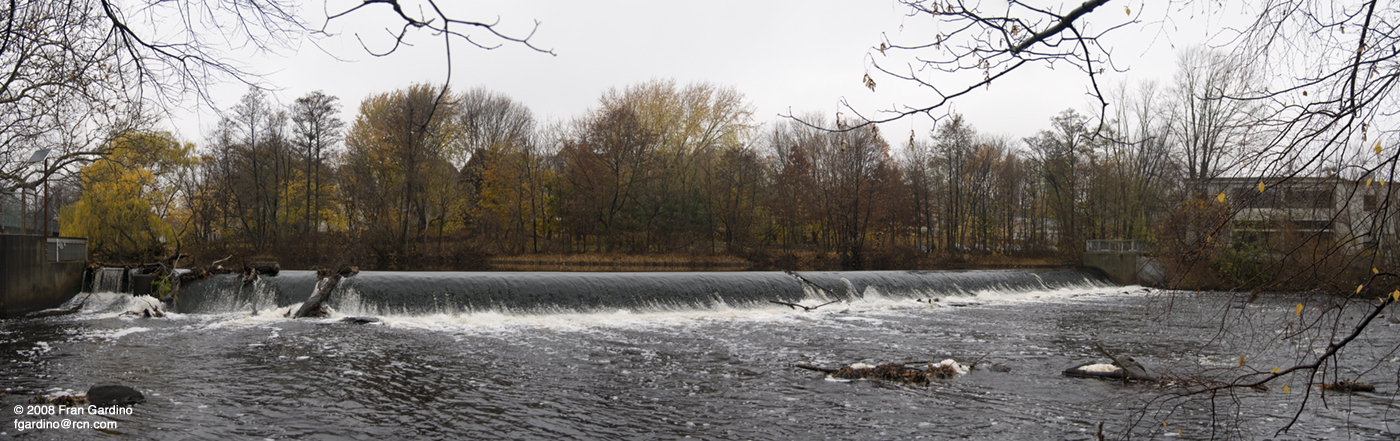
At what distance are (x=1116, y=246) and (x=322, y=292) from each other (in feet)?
92.8

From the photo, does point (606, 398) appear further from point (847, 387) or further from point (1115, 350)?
point (1115, 350)

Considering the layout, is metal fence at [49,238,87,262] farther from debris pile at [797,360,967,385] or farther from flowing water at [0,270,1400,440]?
debris pile at [797,360,967,385]

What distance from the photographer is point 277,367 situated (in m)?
8.90

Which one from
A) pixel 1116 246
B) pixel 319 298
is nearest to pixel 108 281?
pixel 319 298

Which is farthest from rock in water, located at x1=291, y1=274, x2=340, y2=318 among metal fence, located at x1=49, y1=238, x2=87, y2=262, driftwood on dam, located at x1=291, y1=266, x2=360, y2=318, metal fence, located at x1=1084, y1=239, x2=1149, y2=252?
metal fence, located at x1=1084, y1=239, x2=1149, y2=252

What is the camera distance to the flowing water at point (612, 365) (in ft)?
21.3

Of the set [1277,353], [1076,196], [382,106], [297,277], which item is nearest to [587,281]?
[297,277]

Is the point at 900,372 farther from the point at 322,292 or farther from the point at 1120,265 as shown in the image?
the point at 1120,265

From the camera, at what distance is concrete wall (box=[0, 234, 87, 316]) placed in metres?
14.2

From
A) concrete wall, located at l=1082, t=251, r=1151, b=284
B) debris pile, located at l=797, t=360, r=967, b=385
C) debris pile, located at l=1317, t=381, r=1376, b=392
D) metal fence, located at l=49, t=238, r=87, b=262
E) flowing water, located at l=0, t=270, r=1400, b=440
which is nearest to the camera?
flowing water, located at l=0, t=270, r=1400, b=440

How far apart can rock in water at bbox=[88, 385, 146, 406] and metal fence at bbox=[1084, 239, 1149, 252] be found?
30605 mm

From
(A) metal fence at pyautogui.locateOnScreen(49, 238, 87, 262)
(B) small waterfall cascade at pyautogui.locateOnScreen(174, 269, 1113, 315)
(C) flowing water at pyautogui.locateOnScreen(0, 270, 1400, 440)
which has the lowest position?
(C) flowing water at pyautogui.locateOnScreen(0, 270, 1400, 440)

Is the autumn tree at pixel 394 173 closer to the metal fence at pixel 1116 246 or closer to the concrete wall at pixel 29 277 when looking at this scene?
the concrete wall at pixel 29 277

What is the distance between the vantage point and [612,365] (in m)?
9.45
